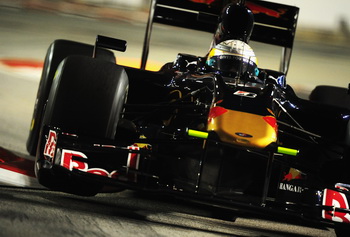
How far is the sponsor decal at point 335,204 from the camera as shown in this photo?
14.3 ft

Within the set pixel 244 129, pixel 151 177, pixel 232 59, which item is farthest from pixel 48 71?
pixel 244 129

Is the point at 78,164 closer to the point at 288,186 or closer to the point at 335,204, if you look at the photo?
the point at 288,186

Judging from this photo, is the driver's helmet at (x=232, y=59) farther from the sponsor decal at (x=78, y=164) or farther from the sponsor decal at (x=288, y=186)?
the sponsor decal at (x=78, y=164)

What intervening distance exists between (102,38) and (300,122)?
1616 millimetres

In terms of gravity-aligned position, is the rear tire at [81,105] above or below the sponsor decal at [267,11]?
below

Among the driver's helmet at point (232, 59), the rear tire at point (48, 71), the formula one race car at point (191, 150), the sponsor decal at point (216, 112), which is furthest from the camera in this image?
the driver's helmet at point (232, 59)

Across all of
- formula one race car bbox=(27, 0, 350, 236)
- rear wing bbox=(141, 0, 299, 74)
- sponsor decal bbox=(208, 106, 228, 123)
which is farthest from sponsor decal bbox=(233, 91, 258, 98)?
rear wing bbox=(141, 0, 299, 74)

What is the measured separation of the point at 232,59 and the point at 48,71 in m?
1.48

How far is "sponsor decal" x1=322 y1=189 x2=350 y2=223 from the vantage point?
14.3 ft

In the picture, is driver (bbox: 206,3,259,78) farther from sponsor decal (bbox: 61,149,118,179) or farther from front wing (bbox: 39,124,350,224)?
sponsor decal (bbox: 61,149,118,179)

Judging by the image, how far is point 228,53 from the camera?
612 cm

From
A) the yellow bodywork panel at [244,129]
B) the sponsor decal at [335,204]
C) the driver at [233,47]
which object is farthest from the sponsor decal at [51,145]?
the driver at [233,47]

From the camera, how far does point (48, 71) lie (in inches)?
240

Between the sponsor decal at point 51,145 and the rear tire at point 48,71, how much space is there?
1.39m
